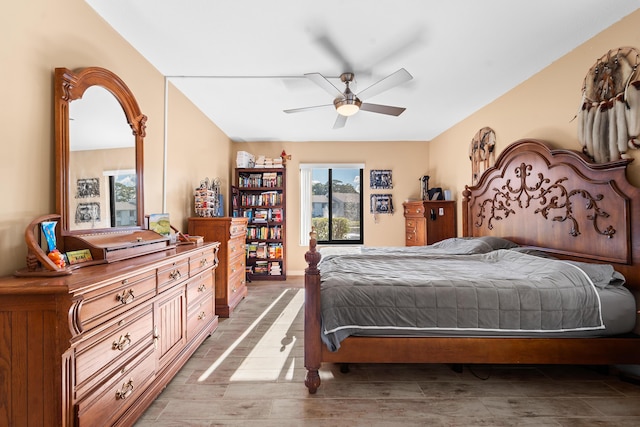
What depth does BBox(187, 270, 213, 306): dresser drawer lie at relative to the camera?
2.49 metres

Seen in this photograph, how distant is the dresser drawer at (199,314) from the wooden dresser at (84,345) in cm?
44

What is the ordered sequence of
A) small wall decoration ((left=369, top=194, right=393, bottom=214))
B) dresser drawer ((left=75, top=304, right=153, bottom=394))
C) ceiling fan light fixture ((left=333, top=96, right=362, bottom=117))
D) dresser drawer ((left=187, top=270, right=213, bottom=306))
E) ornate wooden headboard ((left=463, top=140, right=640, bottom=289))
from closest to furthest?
dresser drawer ((left=75, top=304, right=153, bottom=394)) < ornate wooden headboard ((left=463, top=140, right=640, bottom=289)) < dresser drawer ((left=187, top=270, right=213, bottom=306)) < ceiling fan light fixture ((left=333, top=96, right=362, bottom=117)) < small wall decoration ((left=369, top=194, right=393, bottom=214))

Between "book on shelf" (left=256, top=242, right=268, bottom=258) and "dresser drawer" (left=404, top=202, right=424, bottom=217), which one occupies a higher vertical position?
"dresser drawer" (left=404, top=202, right=424, bottom=217)

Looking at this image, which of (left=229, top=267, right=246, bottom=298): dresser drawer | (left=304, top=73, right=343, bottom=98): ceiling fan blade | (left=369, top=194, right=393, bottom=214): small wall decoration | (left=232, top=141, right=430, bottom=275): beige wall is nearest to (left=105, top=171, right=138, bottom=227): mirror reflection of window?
(left=229, top=267, right=246, bottom=298): dresser drawer

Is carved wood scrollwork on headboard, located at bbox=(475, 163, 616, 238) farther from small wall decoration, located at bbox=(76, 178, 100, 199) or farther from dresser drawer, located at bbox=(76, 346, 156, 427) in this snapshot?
small wall decoration, located at bbox=(76, 178, 100, 199)

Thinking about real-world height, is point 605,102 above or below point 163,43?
below

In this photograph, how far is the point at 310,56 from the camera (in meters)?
2.63

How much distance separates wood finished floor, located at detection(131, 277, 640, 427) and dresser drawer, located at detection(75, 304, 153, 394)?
46cm

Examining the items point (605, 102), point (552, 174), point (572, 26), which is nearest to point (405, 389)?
point (552, 174)

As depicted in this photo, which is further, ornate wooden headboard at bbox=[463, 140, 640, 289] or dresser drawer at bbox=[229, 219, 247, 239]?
dresser drawer at bbox=[229, 219, 247, 239]

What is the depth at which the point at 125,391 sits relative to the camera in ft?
5.27

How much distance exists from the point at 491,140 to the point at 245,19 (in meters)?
3.20

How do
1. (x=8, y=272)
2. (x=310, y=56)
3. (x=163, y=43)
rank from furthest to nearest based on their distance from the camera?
(x=310, y=56) < (x=163, y=43) < (x=8, y=272)

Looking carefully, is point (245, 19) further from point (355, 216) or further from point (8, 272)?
point (355, 216)
